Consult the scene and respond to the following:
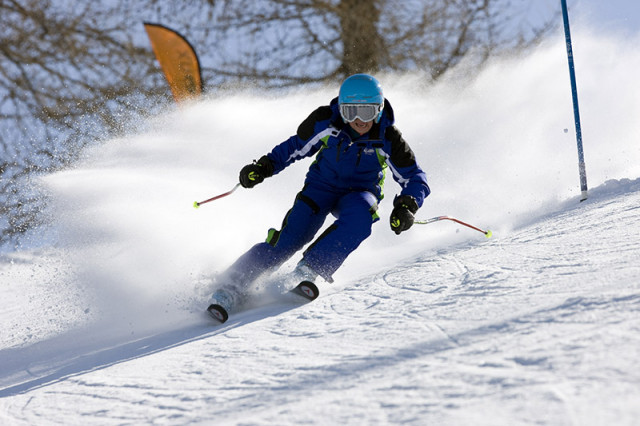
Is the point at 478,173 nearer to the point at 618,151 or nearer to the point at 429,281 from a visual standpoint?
the point at 618,151

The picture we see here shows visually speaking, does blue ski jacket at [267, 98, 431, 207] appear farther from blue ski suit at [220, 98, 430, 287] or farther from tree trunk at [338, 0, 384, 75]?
tree trunk at [338, 0, 384, 75]

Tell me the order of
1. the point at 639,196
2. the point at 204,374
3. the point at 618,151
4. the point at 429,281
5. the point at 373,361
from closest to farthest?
the point at 373,361 → the point at 204,374 → the point at 429,281 → the point at 639,196 → the point at 618,151

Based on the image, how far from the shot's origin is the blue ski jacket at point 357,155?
11.4ft

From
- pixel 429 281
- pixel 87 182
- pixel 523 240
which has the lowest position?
pixel 429 281

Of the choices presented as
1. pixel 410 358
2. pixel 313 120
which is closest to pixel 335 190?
pixel 313 120

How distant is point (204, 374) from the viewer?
2346 mm

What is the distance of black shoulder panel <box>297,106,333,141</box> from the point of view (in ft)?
11.7

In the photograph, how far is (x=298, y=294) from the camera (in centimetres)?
322

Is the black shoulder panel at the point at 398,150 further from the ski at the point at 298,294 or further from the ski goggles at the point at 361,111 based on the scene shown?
the ski at the point at 298,294

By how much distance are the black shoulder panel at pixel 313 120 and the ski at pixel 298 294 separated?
88cm

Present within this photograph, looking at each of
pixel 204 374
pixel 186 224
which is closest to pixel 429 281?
pixel 204 374

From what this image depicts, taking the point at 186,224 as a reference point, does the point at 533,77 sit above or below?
→ above

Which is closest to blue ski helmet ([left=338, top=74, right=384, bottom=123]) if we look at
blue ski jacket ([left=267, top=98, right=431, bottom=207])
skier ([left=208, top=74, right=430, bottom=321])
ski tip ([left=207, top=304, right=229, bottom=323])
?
skier ([left=208, top=74, right=430, bottom=321])

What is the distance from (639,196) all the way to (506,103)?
4207 mm
